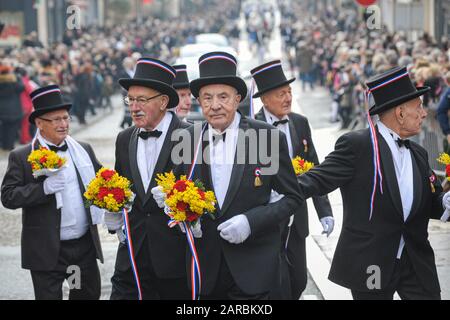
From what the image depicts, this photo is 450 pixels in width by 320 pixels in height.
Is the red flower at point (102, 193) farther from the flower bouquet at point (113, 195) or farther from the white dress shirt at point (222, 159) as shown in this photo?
the white dress shirt at point (222, 159)

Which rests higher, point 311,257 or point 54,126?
point 54,126

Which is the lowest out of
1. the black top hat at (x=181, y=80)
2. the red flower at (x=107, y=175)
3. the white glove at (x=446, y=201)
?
the white glove at (x=446, y=201)

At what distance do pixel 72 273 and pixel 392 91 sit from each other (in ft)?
9.18

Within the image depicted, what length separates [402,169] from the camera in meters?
6.48

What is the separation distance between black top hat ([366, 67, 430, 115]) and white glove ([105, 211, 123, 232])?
73.5 inches

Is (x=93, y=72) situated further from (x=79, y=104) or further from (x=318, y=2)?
(x=318, y=2)

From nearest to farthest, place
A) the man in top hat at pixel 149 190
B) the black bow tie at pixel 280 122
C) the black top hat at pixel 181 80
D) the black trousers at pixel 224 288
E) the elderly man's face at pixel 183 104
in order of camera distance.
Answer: the black trousers at pixel 224 288
the man in top hat at pixel 149 190
the black bow tie at pixel 280 122
the elderly man's face at pixel 183 104
the black top hat at pixel 181 80

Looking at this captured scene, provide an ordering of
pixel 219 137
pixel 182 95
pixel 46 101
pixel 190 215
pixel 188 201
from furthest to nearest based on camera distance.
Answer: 1. pixel 182 95
2. pixel 46 101
3. pixel 219 137
4. pixel 190 215
5. pixel 188 201

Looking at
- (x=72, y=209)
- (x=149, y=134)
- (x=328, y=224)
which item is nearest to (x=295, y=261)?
(x=328, y=224)

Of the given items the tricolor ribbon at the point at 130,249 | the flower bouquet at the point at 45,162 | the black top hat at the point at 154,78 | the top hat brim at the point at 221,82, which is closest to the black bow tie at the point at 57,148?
the flower bouquet at the point at 45,162

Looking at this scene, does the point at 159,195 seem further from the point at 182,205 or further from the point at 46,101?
the point at 46,101

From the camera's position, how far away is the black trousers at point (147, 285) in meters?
6.87

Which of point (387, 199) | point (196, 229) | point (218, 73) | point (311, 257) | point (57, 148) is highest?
point (218, 73)

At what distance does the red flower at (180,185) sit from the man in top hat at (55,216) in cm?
155
